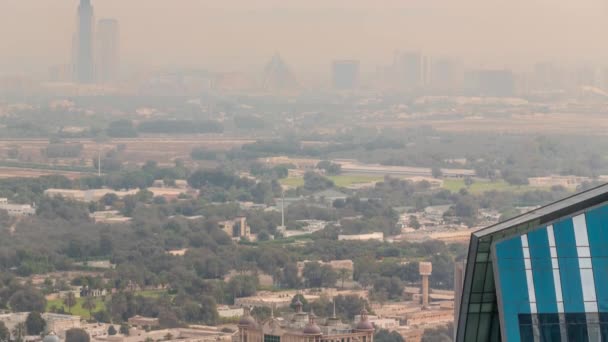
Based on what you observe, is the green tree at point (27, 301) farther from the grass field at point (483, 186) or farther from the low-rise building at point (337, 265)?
the grass field at point (483, 186)

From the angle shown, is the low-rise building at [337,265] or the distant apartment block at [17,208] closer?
the low-rise building at [337,265]

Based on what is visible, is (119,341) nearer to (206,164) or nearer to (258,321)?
(258,321)

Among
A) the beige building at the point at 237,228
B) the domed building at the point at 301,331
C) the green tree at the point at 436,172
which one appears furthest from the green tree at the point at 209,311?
the green tree at the point at 436,172

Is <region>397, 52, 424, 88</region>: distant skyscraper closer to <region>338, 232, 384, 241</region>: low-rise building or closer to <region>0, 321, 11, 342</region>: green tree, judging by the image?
<region>338, 232, 384, 241</region>: low-rise building

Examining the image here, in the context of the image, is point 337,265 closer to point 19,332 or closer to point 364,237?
point 364,237

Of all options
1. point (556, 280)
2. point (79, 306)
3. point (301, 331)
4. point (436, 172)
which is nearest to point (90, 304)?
point (79, 306)

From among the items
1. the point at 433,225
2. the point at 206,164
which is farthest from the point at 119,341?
the point at 206,164

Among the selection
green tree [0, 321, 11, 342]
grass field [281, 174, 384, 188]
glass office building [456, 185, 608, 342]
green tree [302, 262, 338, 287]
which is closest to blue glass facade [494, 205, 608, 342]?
glass office building [456, 185, 608, 342]
